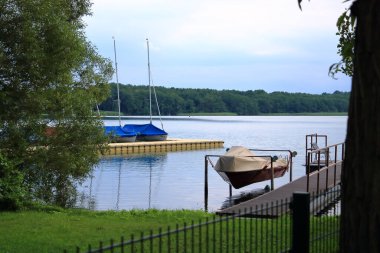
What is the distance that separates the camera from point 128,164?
2152 inches

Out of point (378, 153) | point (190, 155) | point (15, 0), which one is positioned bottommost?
point (190, 155)

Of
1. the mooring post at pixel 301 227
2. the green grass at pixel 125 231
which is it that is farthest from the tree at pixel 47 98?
the mooring post at pixel 301 227

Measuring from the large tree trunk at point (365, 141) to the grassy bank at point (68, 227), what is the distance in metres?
6.48

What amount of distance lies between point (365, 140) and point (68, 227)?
372 inches

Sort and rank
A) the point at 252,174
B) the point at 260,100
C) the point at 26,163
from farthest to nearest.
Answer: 1. the point at 260,100
2. the point at 252,174
3. the point at 26,163

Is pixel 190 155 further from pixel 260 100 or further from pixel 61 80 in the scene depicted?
pixel 260 100

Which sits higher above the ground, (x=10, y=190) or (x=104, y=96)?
(x=104, y=96)

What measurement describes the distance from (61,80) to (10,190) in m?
6.53

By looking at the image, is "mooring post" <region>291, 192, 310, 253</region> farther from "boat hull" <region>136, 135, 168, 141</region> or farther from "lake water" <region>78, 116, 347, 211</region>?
"boat hull" <region>136, 135, 168, 141</region>

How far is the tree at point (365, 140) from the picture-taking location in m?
5.01

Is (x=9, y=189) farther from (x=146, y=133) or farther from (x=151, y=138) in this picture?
(x=151, y=138)

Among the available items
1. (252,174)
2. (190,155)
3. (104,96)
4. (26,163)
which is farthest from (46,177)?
(190,155)

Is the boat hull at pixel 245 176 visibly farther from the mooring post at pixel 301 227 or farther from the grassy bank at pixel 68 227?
the mooring post at pixel 301 227

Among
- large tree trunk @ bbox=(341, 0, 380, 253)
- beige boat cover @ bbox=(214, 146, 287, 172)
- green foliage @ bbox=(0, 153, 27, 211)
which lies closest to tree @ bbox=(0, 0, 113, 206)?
green foliage @ bbox=(0, 153, 27, 211)
